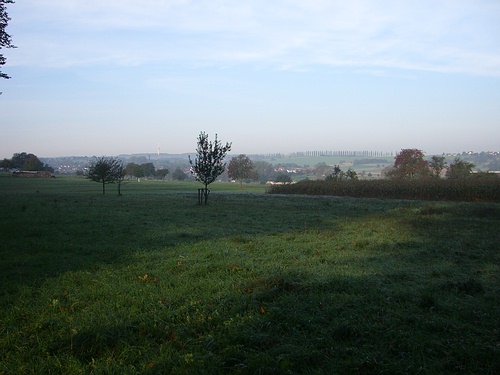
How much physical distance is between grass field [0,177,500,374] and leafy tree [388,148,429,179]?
145 feet

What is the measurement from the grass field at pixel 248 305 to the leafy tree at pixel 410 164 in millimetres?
44193

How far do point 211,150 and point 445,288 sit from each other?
20.7 meters

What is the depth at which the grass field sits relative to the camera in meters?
4.16

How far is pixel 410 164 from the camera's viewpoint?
55719 mm

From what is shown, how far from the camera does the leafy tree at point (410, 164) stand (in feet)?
175

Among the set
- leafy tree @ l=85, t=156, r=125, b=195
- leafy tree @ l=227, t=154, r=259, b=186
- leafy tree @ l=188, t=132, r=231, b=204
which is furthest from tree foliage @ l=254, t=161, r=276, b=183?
leafy tree @ l=188, t=132, r=231, b=204

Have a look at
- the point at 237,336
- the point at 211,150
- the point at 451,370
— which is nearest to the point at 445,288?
the point at 451,370

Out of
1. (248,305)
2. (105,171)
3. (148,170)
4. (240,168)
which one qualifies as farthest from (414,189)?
(148,170)

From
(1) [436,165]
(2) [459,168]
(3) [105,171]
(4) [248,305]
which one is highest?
(1) [436,165]

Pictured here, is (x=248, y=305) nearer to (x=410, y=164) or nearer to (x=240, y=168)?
(x=410, y=164)

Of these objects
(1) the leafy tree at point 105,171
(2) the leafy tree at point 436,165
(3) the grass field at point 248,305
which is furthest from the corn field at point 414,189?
(3) the grass field at point 248,305

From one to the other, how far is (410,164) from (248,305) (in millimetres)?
55350

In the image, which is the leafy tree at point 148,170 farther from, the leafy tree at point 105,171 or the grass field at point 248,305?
the grass field at point 248,305

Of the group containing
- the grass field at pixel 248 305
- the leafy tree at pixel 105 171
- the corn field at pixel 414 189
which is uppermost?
the leafy tree at pixel 105 171
